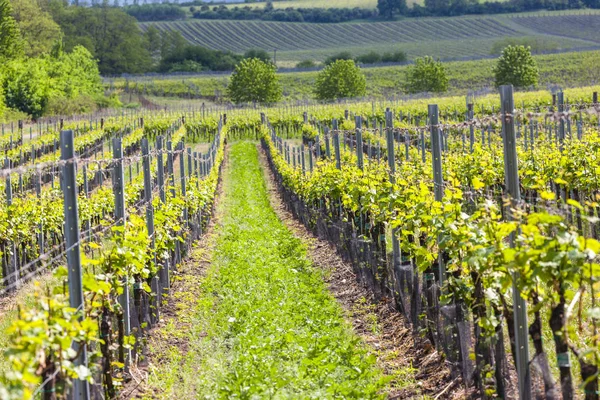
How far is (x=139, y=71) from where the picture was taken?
393 ft

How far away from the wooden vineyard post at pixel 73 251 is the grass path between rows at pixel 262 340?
4.86 feet

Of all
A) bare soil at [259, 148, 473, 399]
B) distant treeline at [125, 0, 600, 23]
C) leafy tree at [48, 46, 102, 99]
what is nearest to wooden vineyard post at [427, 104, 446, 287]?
bare soil at [259, 148, 473, 399]

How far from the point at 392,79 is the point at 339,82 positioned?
22.2 metres

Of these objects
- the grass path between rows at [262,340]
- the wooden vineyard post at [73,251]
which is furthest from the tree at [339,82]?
the wooden vineyard post at [73,251]

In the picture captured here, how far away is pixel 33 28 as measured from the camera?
9625 cm

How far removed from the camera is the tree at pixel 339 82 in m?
76.2

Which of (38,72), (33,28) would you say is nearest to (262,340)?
(38,72)

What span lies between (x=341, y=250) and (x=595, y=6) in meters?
158

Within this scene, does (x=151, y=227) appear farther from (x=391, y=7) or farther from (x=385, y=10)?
(x=391, y=7)

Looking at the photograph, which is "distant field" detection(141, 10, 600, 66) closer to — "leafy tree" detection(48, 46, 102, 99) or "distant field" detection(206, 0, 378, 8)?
"distant field" detection(206, 0, 378, 8)

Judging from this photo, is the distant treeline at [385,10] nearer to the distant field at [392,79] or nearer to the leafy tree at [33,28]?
the distant field at [392,79]

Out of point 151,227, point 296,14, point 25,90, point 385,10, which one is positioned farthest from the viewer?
point 296,14

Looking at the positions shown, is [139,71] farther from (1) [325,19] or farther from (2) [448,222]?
(2) [448,222]

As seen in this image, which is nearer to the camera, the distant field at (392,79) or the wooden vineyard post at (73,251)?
the wooden vineyard post at (73,251)
